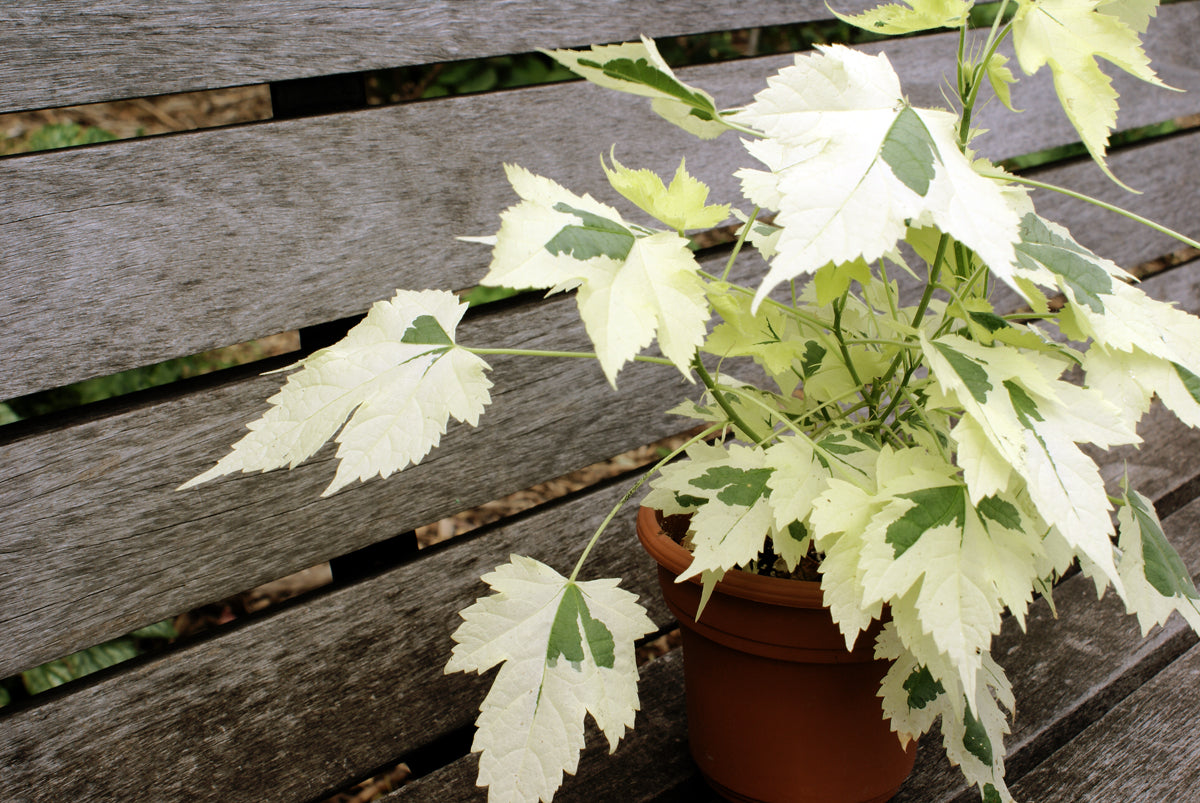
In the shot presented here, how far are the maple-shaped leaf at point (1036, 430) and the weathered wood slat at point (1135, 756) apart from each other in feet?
1.28

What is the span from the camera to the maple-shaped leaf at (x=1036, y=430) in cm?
44

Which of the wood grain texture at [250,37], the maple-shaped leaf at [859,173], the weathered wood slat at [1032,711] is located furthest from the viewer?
the weathered wood slat at [1032,711]

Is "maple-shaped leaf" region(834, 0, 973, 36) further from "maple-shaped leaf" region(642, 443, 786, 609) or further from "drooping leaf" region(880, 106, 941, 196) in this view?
"maple-shaped leaf" region(642, 443, 786, 609)

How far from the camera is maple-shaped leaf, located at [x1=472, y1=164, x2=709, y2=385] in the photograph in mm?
438

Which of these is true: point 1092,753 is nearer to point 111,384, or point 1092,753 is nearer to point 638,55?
point 638,55

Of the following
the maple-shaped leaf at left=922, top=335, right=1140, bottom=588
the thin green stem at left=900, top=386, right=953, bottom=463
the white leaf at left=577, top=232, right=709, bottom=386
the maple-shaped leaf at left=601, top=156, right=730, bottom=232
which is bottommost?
the thin green stem at left=900, top=386, right=953, bottom=463

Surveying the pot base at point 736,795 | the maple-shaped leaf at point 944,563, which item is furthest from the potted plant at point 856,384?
the pot base at point 736,795

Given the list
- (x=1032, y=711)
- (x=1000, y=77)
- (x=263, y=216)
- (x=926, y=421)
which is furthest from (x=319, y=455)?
(x=1032, y=711)

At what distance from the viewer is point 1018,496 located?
55 cm

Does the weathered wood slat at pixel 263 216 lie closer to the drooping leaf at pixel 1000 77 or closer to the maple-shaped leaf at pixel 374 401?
the maple-shaped leaf at pixel 374 401

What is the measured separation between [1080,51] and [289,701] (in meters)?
0.88

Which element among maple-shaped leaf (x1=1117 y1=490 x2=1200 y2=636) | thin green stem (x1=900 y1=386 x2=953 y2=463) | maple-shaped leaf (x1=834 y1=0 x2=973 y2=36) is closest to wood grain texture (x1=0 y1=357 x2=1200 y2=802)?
maple-shaped leaf (x1=1117 y1=490 x2=1200 y2=636)

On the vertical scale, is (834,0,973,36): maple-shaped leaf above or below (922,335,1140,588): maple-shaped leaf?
above

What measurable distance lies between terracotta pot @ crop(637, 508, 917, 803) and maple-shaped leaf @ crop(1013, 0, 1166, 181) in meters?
0.35
